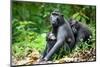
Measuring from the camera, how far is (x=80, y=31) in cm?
262

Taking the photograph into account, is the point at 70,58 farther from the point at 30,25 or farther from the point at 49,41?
the point at 30,25

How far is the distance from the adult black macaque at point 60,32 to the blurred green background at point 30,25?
6cm

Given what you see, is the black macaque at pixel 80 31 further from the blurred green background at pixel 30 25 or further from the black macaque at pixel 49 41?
the black macaque at pixel 49 41

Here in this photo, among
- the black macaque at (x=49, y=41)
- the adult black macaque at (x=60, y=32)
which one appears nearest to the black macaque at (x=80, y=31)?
the adult black macaque at (x=60, y=32)

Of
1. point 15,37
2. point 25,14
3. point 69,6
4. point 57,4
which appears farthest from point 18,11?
point 69,6

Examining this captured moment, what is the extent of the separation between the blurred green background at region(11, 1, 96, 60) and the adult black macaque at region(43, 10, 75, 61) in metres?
0.06

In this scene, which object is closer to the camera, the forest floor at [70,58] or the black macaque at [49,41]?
the forest floor at [70,58]

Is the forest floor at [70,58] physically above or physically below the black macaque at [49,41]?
below

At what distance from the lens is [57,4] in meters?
2.52

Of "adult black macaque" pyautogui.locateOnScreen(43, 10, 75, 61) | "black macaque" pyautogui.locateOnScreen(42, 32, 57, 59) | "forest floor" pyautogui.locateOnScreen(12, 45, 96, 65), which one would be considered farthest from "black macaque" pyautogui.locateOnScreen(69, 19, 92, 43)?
"black macaque" pyautogui.locateOnScreen(42, 32, 57, 59)

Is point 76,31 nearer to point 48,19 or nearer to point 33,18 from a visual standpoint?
point 48,19

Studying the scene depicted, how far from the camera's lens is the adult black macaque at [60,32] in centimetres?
248

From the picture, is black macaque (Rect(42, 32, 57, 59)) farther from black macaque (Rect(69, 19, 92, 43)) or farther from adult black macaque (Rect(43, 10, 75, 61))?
black macaque (Rect(69, 19, 92, 43))

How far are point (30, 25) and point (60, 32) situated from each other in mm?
416
